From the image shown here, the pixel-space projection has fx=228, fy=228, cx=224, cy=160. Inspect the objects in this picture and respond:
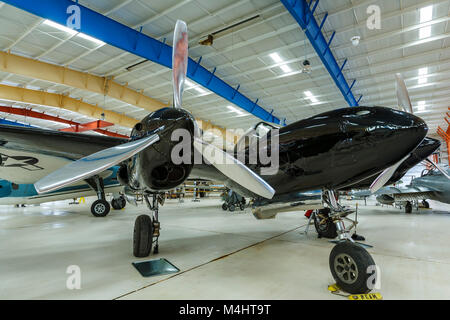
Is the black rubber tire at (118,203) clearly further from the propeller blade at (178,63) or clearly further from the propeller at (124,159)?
the propeller at (124,159)

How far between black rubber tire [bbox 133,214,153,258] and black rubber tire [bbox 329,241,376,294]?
2.59 meters

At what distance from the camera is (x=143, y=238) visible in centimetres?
351

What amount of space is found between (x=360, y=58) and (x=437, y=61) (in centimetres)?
318

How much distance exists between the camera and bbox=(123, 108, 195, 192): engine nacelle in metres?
2.68

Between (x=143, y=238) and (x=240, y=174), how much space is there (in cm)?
225

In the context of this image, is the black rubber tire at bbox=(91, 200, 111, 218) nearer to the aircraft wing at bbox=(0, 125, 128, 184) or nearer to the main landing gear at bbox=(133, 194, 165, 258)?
the aircraft wing at bbox=(0, 125, 128, 184)

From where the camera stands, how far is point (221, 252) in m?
3.82

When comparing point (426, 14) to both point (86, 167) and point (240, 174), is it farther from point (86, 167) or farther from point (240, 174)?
point (86, 167)

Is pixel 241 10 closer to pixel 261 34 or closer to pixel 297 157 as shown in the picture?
pixel 261 34

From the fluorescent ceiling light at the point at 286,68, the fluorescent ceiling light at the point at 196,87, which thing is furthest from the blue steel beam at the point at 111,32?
the fluorescent ceiling light at the point at 286,68

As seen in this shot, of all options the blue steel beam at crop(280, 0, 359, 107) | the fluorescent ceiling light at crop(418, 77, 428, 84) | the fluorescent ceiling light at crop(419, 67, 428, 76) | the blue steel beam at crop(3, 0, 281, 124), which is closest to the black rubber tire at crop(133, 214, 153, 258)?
the blue steel beam at crop(3, 0, 281, 124)

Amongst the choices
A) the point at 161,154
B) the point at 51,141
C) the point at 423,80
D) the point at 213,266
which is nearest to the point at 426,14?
the point at 423,80

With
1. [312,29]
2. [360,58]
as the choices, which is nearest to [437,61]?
[360,58]

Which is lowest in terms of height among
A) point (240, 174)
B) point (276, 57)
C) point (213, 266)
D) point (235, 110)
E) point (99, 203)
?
point (213, 266)
